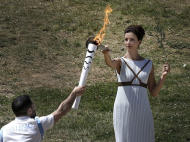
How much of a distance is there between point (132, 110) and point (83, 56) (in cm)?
906

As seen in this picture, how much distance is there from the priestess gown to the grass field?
2906mm

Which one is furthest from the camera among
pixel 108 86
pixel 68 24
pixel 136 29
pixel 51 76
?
pixel 68 24

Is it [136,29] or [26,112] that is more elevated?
[136,29]

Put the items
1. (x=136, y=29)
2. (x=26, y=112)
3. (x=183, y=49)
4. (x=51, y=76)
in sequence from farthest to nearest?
1. (x=183, y=49)
2. (x=51, y=76)
3. (x=136, y=29)
4. (x=26, y=112)

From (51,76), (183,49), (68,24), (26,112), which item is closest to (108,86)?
(51,76)

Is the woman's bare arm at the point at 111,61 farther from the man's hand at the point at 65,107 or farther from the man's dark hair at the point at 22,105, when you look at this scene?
the man's dark hair at the point at 22,105

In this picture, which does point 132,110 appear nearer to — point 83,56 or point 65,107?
point 65,107

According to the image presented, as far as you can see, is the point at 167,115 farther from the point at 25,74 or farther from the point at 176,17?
the point at 176,17

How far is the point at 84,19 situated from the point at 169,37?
A: 3.03m

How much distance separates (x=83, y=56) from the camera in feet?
48.9

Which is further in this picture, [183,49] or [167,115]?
[183,49]

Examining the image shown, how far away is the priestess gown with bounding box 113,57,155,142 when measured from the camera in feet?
19.4

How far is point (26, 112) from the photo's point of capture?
181 inches

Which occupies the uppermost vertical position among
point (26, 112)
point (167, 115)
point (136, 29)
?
point (136, 29)
